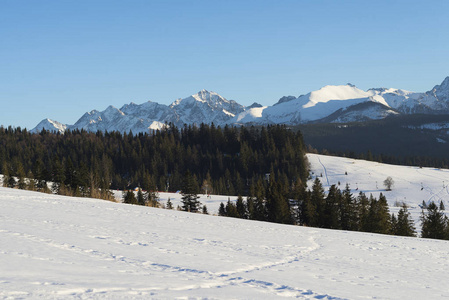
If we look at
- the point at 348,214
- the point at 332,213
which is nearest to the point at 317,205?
the point at 332,213

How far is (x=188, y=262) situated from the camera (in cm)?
1195

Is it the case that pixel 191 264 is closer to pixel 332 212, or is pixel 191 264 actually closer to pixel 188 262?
pixel 188 262

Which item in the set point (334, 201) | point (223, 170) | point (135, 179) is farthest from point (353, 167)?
point (334, 201)

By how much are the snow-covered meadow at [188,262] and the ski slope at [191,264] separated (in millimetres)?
29

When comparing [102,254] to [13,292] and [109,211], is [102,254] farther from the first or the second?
[109,211]

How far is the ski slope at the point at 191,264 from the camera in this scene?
8.58m

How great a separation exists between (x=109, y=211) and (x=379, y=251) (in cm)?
1666

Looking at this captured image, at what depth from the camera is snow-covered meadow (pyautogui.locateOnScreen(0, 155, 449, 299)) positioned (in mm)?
8656

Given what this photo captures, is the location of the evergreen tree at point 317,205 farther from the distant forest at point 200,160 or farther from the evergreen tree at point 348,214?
the distant forest at point 200,160

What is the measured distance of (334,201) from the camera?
6638 centimetres

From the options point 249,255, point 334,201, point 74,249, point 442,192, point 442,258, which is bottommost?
point 442,192

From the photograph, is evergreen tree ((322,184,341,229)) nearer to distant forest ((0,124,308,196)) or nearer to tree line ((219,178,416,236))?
tree line ((219,178,416,236))

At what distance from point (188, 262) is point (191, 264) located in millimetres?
306

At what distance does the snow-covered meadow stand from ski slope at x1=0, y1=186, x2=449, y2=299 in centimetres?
3
